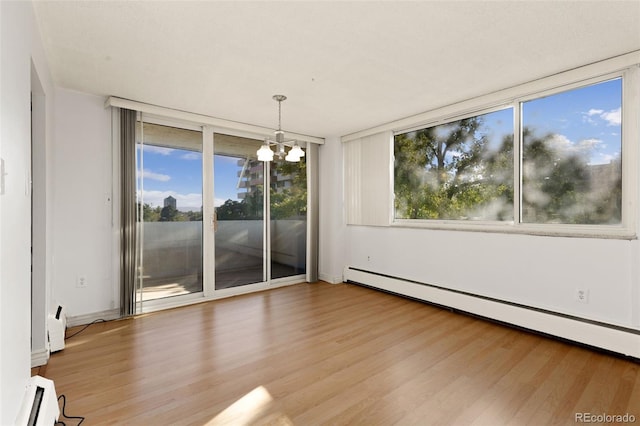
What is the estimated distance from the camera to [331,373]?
2.54 m

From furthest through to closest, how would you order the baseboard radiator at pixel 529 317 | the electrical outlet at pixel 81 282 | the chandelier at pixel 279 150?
the electrical outlet at pixel 81 282 < the chandelier at pixel 279 150 < the baseboard radiator at pixel 529 317

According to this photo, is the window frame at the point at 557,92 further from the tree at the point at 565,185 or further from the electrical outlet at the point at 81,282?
the electrical outlet at the point at 81,282

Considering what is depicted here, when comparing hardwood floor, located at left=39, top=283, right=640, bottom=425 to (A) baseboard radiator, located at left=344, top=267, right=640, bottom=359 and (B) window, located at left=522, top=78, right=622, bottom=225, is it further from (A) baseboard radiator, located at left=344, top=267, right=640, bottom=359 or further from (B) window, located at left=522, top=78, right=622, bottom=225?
(B) window, located at left=522, top=78, right=622, bottom=225

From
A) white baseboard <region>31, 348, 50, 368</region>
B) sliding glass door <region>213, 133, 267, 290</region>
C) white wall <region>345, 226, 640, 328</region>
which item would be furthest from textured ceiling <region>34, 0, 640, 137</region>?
white baseboard <region>31, 348, 50, 368</region>

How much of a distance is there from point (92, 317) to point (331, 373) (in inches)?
116

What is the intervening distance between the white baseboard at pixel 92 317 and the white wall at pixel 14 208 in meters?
1.93

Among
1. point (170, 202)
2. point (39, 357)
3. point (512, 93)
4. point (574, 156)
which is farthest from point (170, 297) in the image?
point (574, 156)

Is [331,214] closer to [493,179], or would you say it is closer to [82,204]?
[493,179]

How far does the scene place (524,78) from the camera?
10.4 feet

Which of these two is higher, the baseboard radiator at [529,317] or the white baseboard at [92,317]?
the baseboard radiator at [529,317]

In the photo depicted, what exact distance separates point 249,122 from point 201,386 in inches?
139

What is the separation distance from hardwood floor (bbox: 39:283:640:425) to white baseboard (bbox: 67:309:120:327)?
14 centimetres

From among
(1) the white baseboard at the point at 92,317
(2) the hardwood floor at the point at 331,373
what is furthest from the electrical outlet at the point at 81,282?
(2) the hardwood floor at the point at 331,373

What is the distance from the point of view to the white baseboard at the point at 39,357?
2619 mm
